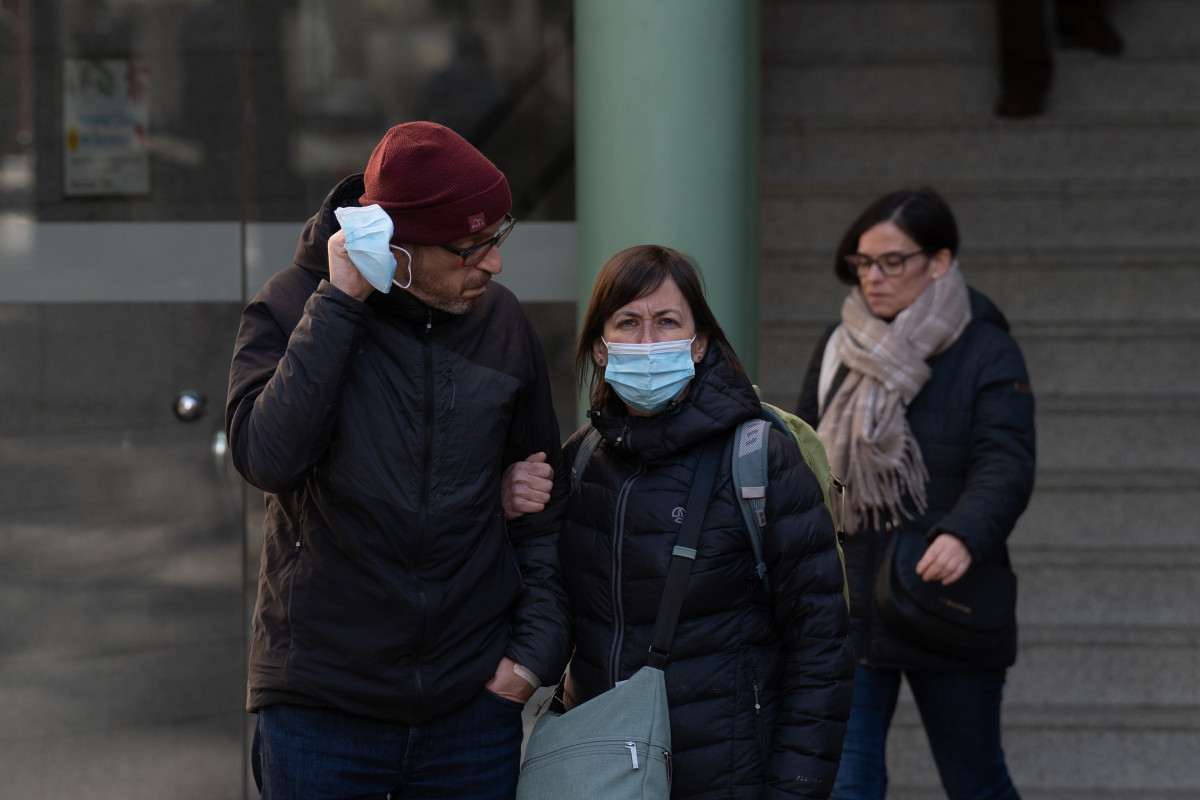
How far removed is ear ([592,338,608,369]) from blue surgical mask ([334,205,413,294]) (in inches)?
18.9

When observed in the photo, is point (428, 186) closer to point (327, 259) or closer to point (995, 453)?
point (327, 259)

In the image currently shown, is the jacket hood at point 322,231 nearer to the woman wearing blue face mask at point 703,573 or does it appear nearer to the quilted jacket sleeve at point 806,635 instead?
the woman wearing blue face mask at point 703,573

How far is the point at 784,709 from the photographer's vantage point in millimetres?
2203

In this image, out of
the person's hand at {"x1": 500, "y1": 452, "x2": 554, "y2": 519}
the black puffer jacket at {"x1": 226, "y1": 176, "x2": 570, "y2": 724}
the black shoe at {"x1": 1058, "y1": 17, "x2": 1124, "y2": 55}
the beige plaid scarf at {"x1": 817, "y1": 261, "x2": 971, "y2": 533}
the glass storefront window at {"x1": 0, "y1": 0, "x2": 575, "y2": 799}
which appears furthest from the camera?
the black shoe at {"x1": 1058, "y1": 17, "x2": 1124, "y2": 55}

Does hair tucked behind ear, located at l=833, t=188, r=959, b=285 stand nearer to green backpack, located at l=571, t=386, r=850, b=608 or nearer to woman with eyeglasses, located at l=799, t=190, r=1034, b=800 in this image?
woman with eyeglasses, located at l=799, t=190, r=1034, b=800

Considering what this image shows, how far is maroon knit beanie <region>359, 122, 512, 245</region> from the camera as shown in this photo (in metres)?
2.07

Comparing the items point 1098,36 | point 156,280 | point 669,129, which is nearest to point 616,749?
point 669,129

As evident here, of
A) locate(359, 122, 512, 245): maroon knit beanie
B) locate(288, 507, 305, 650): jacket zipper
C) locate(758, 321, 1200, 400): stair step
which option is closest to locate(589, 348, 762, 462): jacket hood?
locate(359, 122, 512, 245): maroon knit beanie

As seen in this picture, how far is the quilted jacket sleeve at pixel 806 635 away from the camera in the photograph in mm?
2168

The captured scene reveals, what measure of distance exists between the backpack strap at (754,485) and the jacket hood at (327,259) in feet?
1.93

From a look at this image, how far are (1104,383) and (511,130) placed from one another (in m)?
2.46

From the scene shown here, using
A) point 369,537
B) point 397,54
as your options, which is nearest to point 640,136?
point 397,54

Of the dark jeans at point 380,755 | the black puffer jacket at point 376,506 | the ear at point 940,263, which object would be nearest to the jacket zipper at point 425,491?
the black puffer jacket at point 376,506

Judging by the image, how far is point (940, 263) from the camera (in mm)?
3281
